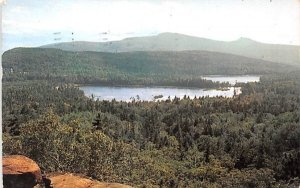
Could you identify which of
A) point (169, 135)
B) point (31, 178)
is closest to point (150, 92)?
point (169, 135)

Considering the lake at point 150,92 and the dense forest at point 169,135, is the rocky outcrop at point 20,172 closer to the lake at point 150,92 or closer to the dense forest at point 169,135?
the dense forest at point 169,135

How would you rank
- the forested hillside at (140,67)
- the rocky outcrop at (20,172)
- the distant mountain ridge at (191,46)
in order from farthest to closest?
the forested hillside at (140,67), the distant mountain ridge at (191,46), the rocky outcrop at (20,172)

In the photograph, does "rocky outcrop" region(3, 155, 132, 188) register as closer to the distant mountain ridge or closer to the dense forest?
the dense forest

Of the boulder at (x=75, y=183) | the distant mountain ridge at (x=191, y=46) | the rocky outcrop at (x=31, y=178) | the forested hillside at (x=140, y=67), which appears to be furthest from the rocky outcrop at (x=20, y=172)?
the distant mountain ridge at (x=191, y=46)

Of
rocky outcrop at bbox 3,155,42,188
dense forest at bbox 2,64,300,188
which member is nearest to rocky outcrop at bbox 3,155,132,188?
rocky outcrop at bbox 3,155,42,188

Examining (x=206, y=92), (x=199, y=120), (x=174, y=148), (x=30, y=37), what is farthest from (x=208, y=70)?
(x=30, y=37)

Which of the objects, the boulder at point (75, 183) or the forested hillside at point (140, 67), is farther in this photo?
the forested hillside at point (140, 67)
